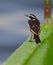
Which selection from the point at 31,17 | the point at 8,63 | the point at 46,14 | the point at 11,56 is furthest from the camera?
the point at 46,14

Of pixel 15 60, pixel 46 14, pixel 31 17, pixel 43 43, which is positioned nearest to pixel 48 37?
pixel 43 43

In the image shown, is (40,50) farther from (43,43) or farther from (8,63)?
(8,63)

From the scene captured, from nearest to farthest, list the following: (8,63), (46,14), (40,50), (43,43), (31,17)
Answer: (8,63)
(40,50)
(43,43)
(31,17)
(46,14)

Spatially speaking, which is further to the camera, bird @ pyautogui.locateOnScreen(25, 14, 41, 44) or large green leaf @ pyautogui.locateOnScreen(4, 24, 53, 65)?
bird @ pyautogui.locateOnScreen(25, 14, 41, 44)

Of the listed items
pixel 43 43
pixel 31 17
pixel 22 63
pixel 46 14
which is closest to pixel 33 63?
pixel 22 63

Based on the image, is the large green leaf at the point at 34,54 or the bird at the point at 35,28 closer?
the large green leaf at the point at 34,54

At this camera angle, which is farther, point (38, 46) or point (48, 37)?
point (48, 37)

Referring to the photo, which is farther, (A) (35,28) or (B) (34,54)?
(A) (35,28)
